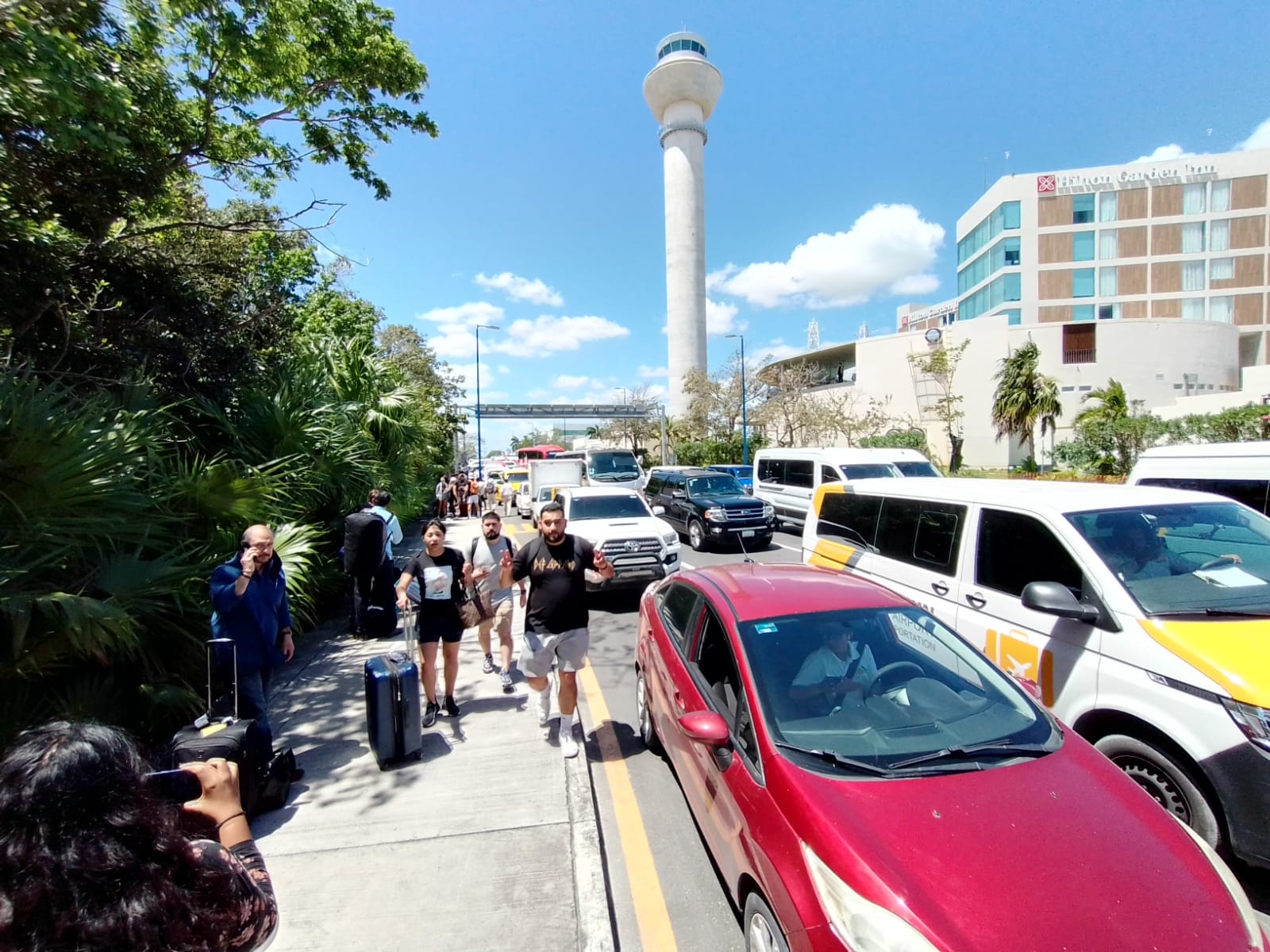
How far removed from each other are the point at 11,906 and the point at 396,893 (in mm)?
2247

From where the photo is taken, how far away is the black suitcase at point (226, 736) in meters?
2.56

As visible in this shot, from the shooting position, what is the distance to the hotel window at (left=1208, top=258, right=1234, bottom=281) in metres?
45.3

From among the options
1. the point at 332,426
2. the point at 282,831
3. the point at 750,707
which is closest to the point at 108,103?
the point at 332,426

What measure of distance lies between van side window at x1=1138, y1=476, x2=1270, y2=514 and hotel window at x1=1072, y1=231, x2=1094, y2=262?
5189 cm

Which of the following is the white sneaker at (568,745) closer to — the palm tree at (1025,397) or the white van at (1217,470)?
the white van at (1217,470)

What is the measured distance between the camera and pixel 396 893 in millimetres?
2924

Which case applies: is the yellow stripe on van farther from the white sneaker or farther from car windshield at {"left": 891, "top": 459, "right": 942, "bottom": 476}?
car windshield at {"left": 891, "top": 459, "right": 942, "bottom": 476}

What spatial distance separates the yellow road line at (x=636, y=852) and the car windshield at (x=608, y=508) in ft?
16.2

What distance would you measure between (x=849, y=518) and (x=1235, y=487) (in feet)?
11.1

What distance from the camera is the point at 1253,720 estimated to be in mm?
2557

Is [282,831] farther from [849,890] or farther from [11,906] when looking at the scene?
[849,890]

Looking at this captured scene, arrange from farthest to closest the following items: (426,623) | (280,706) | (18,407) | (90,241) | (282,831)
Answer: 1. (90,241)
2. (280,706)
3. (426,623)
4. (18,407)
5. (282,831)

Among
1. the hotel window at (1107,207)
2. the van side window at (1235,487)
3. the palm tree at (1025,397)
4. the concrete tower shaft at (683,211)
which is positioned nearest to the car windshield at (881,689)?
the van side window at (1235,487)

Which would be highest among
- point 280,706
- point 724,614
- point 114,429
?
point 114,429
